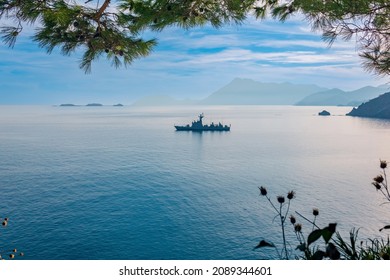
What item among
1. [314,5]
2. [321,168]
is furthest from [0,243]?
[321,168]

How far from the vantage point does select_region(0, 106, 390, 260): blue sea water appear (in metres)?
28.6

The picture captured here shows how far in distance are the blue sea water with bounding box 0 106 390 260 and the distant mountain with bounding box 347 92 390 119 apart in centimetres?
7356

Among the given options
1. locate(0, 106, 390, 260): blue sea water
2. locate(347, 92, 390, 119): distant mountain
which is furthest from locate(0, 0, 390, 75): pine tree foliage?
locate(347, 92, 390, 119): distant mountain

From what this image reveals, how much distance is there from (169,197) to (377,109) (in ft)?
419

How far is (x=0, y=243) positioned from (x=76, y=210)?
7.70 meters

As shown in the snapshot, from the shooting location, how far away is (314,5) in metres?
5.11

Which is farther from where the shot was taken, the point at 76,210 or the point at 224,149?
the point at 224,149

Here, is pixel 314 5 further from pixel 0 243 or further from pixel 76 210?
pixel 76 210

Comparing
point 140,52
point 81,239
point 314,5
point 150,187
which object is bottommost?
point 81,239

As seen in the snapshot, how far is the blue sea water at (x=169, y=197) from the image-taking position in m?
28.6

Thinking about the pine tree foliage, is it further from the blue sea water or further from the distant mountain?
the distant mountain

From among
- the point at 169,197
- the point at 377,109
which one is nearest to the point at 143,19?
the point at 169,197

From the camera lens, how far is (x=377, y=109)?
13675 centimetres
